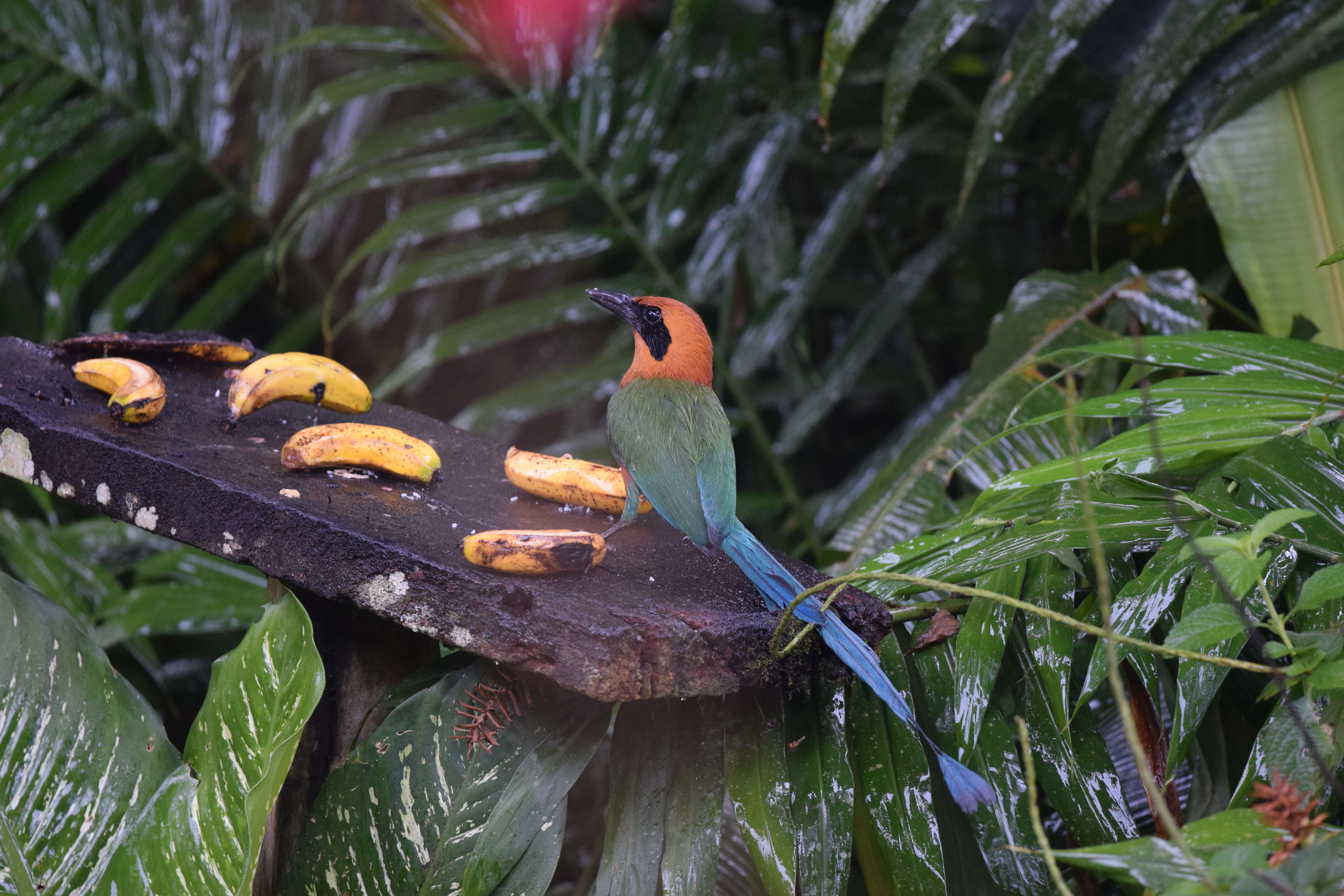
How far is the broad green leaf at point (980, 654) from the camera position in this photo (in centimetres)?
105

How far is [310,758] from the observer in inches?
50.4

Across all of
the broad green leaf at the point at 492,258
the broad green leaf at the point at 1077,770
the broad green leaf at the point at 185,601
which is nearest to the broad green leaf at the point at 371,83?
the broad green leaf at the point at 492,258

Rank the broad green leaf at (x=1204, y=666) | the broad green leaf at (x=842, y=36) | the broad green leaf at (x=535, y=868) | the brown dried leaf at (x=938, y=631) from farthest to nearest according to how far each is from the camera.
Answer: the broad green leaf at (x=842, y=36)
the brown dried leaf at (x=938, y=631)
the broad green leaf at (x=535, y=868)
the broad green leaf at (x=1204, y=666)

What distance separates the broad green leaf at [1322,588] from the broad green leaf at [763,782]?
535mm

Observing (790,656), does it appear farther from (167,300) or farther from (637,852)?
(167,300)

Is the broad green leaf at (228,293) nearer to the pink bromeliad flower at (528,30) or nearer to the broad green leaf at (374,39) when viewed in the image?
the broad green leaf at (374,39)

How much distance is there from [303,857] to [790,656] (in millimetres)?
704

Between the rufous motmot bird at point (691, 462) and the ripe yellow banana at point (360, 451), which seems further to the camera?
the ripe yellow banana at point (360, 451)

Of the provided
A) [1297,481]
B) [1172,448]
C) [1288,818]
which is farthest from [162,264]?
[1288,818]

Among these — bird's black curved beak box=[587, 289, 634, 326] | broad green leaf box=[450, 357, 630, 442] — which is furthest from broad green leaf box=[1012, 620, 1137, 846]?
broad green leaf box=[450, 357, 630, 442]

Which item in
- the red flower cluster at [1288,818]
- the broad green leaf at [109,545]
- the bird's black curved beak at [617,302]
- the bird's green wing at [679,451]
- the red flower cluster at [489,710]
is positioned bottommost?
the broad green leaf at [109,545]

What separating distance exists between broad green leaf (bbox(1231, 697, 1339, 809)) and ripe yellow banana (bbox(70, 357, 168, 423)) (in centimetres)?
142

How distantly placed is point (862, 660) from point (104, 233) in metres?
2.69

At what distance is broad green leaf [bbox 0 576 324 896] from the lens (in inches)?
43.7
